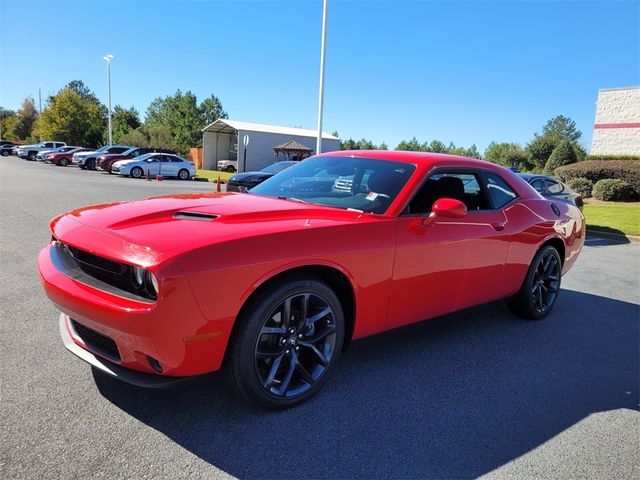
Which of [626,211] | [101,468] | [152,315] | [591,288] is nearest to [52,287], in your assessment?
[152,315]

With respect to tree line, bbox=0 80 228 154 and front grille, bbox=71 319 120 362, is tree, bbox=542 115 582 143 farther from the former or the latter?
front grille, bbox=71 319 120 362

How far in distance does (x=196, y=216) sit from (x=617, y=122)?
32.5 metres

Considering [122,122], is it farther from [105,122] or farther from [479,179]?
[479,179]

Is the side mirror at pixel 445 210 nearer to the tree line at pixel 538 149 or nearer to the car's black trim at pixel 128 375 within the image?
the car's black trim at pixel 128 375

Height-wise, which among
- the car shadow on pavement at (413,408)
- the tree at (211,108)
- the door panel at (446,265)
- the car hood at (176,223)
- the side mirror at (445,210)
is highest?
the tree at (211,108)

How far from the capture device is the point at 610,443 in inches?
107

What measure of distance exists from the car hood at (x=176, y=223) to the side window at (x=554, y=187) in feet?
31.0

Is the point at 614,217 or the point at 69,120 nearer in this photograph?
the point at 614,217

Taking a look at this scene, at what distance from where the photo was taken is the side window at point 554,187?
1096 centimetres

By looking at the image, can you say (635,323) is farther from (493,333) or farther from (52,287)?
(52,287)

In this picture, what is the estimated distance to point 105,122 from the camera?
5928 cm

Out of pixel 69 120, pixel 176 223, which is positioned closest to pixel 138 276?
pixel 176 223

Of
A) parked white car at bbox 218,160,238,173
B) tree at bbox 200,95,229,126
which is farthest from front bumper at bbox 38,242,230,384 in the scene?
tree at bbox 200,95,229,126

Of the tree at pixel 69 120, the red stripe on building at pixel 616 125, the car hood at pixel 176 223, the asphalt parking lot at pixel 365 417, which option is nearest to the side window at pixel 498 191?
the asphalt parking lot at pixel 365 417
